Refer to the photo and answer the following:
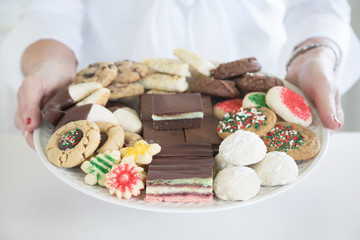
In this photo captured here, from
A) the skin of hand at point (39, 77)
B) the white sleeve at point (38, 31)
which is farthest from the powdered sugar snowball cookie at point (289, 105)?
the white sleeve at point (38, 31)

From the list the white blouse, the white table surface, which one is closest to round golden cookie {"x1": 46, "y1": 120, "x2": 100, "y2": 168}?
the white table surface

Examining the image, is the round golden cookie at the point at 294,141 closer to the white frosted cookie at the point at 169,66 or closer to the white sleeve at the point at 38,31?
the white frosted cookie at the point at 169,66

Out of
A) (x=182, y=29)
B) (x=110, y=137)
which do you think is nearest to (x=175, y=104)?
(x=110, y=137)

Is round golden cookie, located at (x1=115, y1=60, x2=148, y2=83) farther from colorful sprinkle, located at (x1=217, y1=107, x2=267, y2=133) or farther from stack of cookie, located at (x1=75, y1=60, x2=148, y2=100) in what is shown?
colorful sprinkle, located at (x1=217, y1=107, x2=267, y2=133)

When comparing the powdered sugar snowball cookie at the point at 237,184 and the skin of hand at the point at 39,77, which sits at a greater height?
the skin of hand at the point at 39,77

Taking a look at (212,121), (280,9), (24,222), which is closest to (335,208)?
(212,121)

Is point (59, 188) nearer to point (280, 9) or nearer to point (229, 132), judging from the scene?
point (229, 132)

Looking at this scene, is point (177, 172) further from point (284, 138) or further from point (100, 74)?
point (100, 74)
